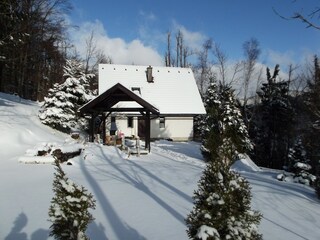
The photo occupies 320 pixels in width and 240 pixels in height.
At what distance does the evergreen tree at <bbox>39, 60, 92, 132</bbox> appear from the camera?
23984 millimetres

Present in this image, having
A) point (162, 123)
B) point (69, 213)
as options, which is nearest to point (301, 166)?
point (69, 213)

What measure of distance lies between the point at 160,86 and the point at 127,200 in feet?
96.6

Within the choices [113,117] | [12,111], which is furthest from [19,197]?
[113,117]

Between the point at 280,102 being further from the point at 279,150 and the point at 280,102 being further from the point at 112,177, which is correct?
the point at 112,177

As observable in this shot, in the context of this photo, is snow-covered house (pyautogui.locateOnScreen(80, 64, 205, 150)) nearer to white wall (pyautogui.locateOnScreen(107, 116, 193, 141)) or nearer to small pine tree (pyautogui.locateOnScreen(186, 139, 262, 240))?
white wall (pyautogui.locateOnScreen(107, 116, 193, 141))

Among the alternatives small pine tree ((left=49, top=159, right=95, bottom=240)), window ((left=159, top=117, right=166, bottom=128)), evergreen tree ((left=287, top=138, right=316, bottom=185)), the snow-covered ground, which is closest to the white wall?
window ((left=159, top=117, right=166, bottom=128))

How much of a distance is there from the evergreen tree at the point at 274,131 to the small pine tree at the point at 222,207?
3307 cm

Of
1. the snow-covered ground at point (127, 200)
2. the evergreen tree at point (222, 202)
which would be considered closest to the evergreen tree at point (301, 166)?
the snow-covered ground at point (127, 200)

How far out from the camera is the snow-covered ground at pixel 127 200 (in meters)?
6.61

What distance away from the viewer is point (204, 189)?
159 inches

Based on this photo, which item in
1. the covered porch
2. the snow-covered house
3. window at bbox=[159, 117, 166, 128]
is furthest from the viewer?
window at bbox=[159, 117, 166, 128]

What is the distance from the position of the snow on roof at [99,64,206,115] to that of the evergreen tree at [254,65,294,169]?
7261 mm

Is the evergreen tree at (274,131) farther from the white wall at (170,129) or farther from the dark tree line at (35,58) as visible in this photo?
the dark tree line at (35,58)

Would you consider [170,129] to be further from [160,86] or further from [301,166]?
[301,166]
